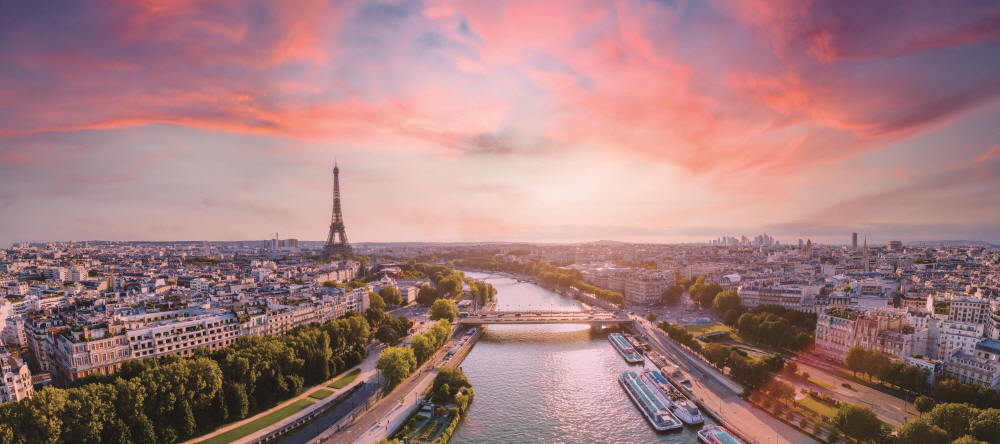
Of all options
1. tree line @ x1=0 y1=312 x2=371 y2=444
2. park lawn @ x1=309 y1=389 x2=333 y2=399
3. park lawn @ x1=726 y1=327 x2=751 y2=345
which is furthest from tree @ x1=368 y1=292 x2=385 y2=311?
park lawn @ x1=726 y1=327 x2=751 y2=345

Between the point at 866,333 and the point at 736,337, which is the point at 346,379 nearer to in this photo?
the point at 736,337

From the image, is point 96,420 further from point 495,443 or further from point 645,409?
point 645,409

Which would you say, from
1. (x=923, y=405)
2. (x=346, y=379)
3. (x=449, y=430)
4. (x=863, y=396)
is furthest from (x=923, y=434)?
(x=346, y=379)

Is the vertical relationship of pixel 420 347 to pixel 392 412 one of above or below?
Answer: above

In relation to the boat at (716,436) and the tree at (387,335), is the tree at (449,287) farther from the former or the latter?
the boat at (716,436)

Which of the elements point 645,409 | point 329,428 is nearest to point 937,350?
point 645,409
